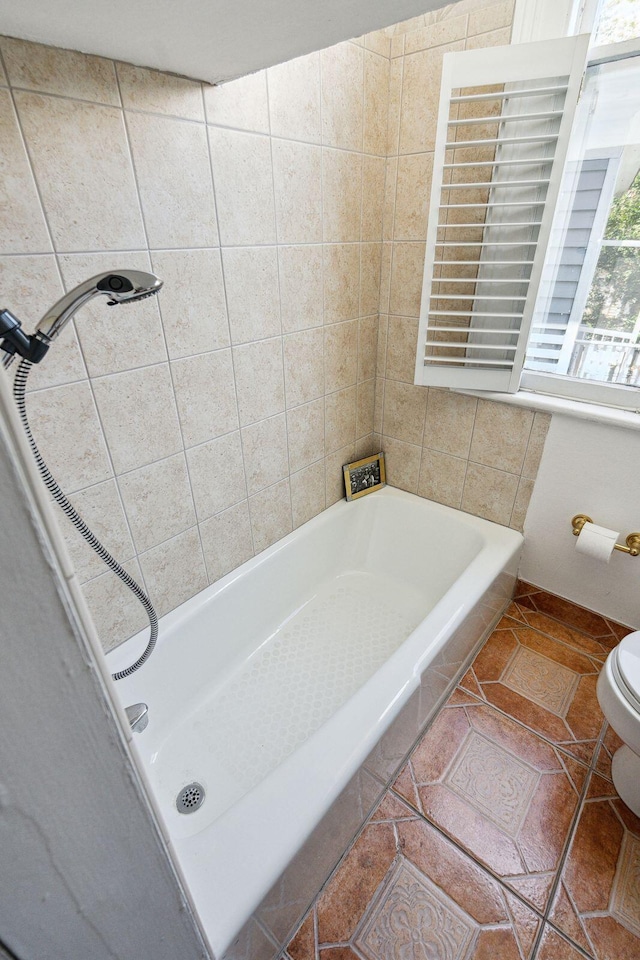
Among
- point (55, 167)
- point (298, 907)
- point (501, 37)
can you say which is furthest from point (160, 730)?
point (501, 37)

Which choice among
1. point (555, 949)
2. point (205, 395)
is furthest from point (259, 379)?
point (555, 949)

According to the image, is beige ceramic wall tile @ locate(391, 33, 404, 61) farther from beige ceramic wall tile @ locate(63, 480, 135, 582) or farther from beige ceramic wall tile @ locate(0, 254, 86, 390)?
beige ceramic wall tile @ locate(63, 480, 135, 582)

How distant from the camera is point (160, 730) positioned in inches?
52.1

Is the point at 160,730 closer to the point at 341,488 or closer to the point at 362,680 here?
the point at 362,680

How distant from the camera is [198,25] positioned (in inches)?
29.1

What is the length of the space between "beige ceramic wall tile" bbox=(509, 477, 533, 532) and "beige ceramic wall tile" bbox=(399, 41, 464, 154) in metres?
1.22

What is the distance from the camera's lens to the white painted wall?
146 cm

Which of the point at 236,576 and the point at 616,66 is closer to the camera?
the point at 616,66

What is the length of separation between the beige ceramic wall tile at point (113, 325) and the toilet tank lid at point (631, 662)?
1418 millimetres

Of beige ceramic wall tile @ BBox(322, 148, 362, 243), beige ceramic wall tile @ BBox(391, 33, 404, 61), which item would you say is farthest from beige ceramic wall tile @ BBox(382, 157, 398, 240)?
beige ceramic wall tile @ BBox(391, 33, 404, 61)

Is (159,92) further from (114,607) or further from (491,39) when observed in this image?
(114,607)

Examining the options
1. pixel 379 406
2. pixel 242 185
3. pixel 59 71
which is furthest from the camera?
pixel 379 406

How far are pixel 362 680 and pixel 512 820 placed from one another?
0.54 m

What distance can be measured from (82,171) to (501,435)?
4.82 feet
